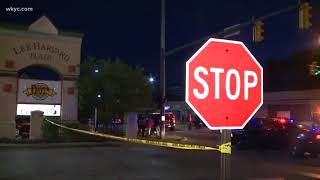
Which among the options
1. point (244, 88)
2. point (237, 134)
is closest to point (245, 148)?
point (237, 134)

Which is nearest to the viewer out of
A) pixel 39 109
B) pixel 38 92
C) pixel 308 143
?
pixel 308 143

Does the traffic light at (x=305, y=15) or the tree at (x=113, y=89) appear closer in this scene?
the traffic light at (x=305, y=15)

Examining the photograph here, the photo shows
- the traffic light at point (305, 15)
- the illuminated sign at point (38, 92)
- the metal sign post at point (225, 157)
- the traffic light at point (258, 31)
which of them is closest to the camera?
the metal sign post at point (225, 157)

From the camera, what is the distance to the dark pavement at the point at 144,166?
13.5 metres

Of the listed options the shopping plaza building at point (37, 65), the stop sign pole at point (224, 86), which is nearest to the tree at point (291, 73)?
the shopping plaza building at point (37, 65)

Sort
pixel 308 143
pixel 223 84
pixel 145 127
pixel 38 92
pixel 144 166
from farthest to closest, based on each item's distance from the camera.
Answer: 1. pixel 145 127
2. pixel 38 92
3. pixel 308 143
4. pixel 144 166
5. pixel 223 84

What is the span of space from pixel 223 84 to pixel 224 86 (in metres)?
0.02

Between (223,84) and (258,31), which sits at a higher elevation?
(258,31)

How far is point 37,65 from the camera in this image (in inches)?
1183

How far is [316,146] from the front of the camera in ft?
65.3

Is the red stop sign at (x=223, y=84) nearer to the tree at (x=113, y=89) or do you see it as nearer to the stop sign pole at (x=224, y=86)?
the stop sign pole at (x=224, y=86)

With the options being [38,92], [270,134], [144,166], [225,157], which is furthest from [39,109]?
[225,157]

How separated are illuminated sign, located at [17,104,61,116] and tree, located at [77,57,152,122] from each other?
2.56m

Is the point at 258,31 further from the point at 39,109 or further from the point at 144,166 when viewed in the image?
the point at 39,109
